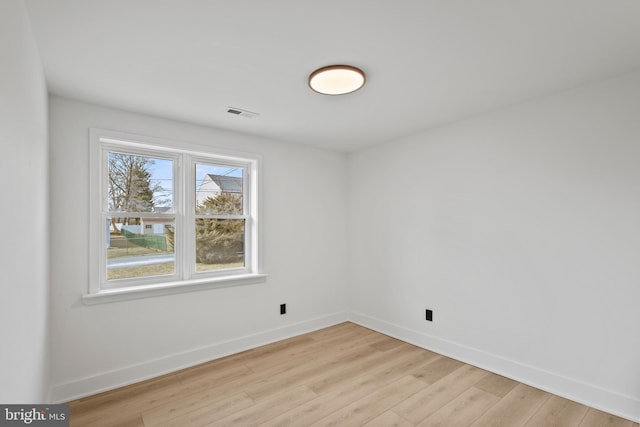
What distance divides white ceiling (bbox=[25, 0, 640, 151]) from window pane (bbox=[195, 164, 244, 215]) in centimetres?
71

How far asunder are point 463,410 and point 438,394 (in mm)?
243

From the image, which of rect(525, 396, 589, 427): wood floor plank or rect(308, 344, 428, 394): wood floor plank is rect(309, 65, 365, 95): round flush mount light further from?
rect(525, 396, 589, 427): wood floor plank

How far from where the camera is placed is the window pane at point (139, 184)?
2893 mm

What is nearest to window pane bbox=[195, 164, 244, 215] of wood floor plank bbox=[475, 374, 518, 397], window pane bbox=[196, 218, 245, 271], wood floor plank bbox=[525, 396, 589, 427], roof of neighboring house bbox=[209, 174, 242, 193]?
roof of neighboring house bbox=[209, 174, 242, 193]

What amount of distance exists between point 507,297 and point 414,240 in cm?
111

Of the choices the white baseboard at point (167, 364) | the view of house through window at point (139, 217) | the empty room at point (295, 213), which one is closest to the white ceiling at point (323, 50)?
the empty room at point (295, 213)

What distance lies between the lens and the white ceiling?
1.58 m

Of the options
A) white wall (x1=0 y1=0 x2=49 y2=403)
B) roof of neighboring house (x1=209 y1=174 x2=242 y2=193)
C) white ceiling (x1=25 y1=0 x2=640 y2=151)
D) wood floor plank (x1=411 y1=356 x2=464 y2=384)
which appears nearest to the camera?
white wall (x1=0 y1=0 x2=49 y2=403)

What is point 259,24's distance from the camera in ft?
5.54

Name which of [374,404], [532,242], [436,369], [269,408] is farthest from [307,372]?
[532,242]

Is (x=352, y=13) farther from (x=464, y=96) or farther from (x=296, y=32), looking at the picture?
(x=464, y=96)

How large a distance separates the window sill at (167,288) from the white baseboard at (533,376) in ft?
6.25

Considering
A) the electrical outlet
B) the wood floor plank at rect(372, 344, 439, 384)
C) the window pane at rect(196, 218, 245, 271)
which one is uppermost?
the window pane at rect(196, 218, 245, 271)

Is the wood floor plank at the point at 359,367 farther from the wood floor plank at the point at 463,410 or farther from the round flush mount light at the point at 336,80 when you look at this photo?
the round flush mount light at the point at 336,80
